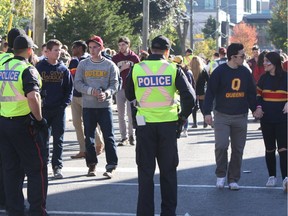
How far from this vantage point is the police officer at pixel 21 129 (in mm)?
7930

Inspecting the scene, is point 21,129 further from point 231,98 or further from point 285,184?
point 285,184

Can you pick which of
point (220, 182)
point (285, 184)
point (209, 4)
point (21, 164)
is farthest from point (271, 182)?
point (209, 4)

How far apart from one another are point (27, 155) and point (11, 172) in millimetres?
297

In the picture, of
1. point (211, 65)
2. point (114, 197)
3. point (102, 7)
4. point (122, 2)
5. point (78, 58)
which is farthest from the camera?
point (122, 2)

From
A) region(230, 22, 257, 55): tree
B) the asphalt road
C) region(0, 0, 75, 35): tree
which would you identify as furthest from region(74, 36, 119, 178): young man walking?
region(230, 22, 257, 55): tree

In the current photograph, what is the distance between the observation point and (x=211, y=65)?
67.2 ft

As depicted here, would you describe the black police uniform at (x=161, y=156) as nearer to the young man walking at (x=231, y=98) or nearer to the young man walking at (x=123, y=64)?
the young man walking at (x=231, y=98)

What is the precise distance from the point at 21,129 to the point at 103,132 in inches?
141

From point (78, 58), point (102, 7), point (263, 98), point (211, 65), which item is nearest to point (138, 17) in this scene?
point (102, 7)

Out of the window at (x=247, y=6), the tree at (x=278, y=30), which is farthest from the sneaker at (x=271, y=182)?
the window at (x=247, y=6)

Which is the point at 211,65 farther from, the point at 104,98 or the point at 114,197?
the point at 114,197

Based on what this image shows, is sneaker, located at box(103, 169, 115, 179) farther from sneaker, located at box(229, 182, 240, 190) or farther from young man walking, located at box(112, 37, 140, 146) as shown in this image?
young man walking, located at box(112, 37, 140, 146)

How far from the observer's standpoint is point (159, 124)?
8312mm

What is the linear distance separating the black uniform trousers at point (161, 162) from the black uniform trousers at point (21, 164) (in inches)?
40.8
